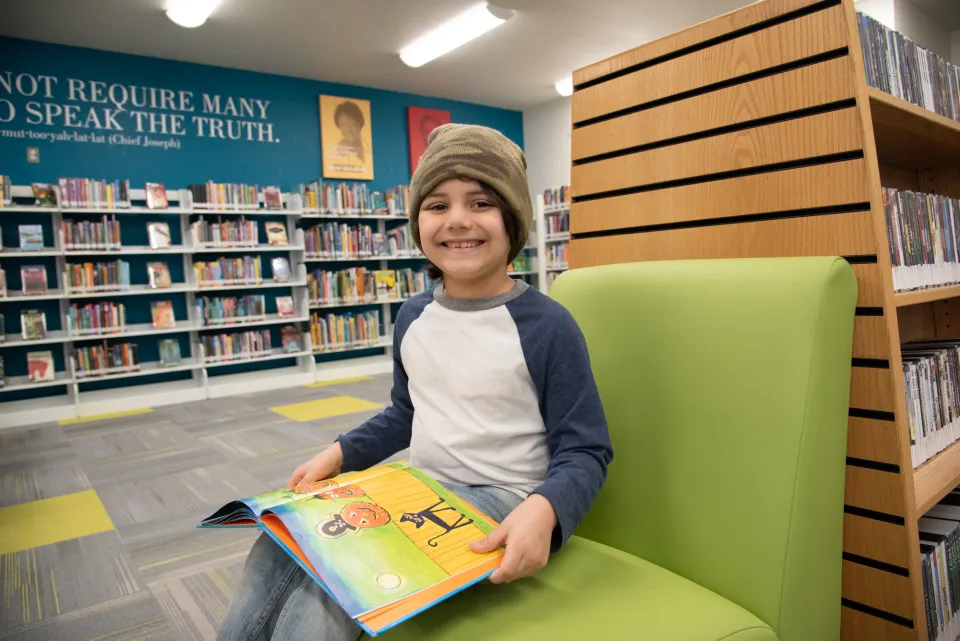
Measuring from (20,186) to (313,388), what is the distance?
283cm

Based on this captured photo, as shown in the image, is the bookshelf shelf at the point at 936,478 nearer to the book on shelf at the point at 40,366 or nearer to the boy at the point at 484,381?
the boy at the point at 484,381

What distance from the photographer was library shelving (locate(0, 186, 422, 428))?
4930 millimetres

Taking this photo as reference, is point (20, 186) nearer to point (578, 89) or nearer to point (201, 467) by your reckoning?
point (201, 467)

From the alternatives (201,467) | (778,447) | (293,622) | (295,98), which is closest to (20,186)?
(295,98)

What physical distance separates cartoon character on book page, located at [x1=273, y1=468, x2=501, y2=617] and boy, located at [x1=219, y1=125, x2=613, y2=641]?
0.09 meters

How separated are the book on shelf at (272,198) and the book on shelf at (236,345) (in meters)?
1.20

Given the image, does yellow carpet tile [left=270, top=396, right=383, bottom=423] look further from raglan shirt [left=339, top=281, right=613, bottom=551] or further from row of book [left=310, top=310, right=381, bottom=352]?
raglan shirt [left=339, top=281, right=613, bottom=551]

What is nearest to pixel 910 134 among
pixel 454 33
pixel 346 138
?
pixel 454 33

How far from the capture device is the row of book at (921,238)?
126cm

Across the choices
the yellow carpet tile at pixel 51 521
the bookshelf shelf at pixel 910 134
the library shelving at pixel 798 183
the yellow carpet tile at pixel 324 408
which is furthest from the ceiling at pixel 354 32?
the library shelving at pixel 798 183

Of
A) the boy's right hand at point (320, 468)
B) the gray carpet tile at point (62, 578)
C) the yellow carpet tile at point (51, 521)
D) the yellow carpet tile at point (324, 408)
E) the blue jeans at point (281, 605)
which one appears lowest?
the gray carpet tile at point (62, 578)

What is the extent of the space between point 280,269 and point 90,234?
1.58 m

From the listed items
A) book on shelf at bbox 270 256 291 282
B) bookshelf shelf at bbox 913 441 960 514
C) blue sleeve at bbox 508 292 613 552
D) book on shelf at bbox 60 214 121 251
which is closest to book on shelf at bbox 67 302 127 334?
book on shelf at bbox 60 214 121 251

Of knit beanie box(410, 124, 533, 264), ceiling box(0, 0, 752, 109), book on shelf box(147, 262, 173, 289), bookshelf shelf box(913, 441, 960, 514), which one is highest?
ceiling box(0, 0, 752, 109)
